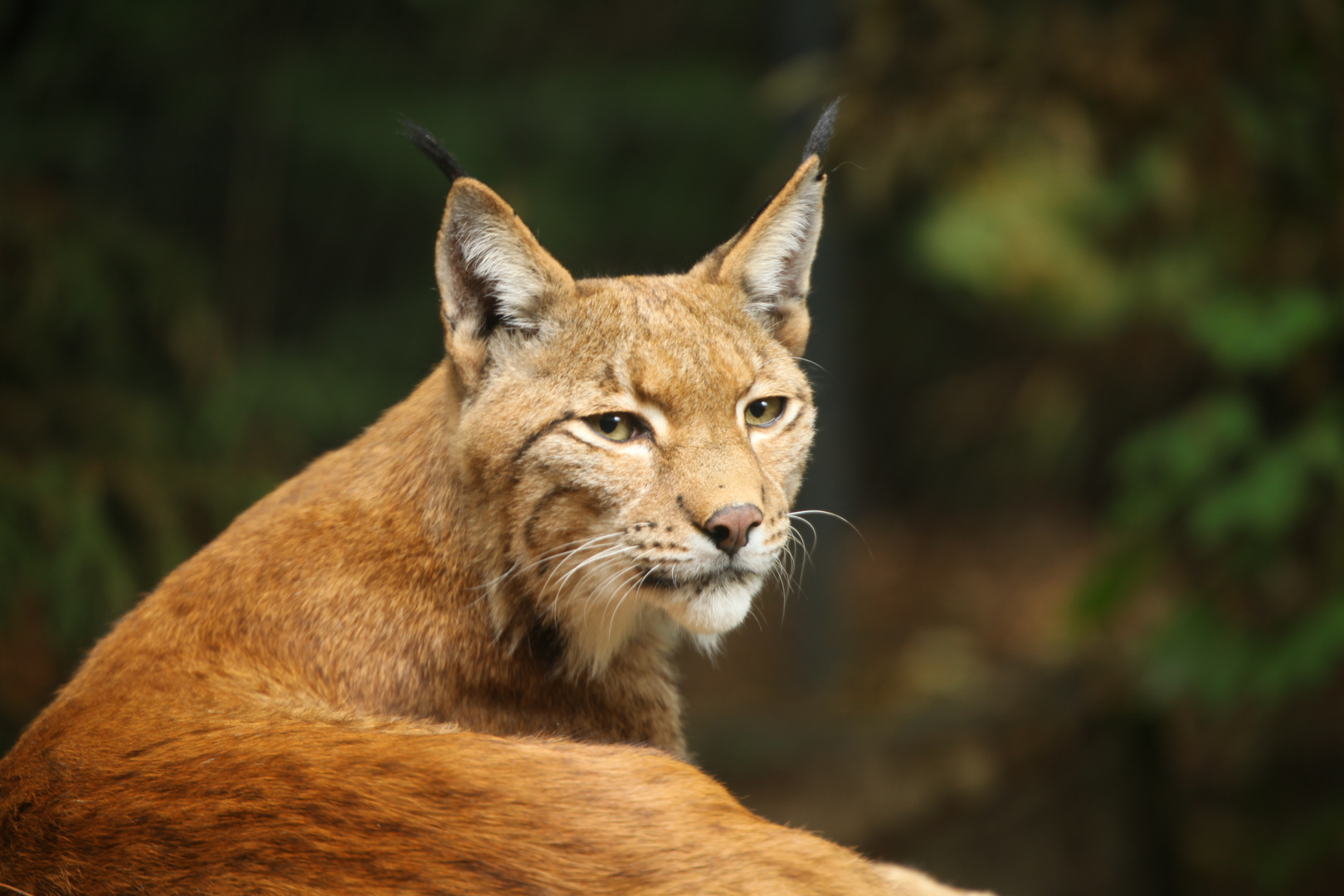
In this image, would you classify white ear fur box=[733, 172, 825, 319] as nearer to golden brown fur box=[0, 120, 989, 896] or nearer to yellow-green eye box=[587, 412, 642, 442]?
golden brown fur box=[0, 120, 989, 896]

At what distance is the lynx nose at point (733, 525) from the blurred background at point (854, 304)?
12.0 feet

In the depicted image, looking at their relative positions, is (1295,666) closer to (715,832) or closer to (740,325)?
(740,325)

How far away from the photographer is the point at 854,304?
1134 cm

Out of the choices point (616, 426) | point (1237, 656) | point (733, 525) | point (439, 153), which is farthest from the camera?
point (1237, 656)

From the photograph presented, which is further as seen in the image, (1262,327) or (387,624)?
(1262,327)

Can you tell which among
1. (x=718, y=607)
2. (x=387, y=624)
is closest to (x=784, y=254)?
(x=718, y=607)

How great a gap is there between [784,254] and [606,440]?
928mm

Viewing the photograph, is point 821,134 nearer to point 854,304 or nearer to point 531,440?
point 531,440

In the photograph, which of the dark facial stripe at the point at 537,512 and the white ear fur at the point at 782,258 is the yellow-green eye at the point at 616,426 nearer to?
the dark facial stripe at the point at 537,512

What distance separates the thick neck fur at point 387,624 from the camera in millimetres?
3068

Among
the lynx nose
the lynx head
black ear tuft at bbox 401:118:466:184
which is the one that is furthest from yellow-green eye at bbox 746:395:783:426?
black ear tuft at bbox 401:118:466:184

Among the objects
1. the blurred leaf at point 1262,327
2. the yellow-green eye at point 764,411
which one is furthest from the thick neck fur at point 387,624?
the blurred leaf at point 1262,327

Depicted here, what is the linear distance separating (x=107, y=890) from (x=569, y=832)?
0.89 m

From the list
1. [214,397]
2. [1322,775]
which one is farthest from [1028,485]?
[214,397]
